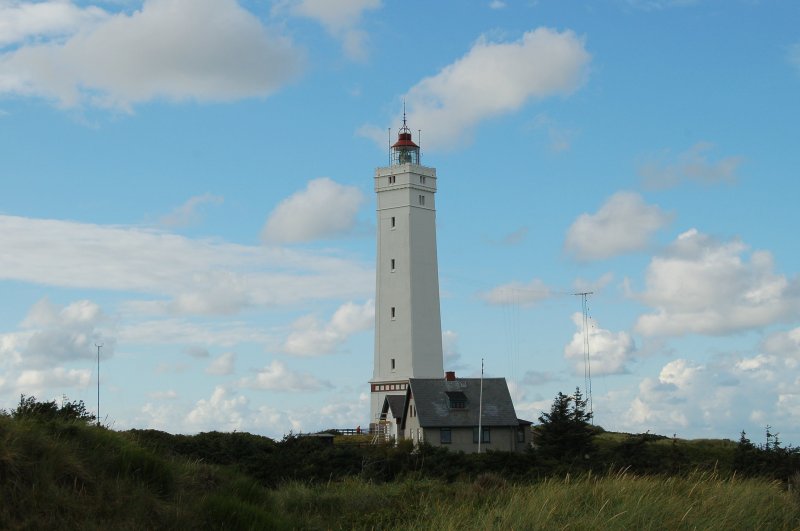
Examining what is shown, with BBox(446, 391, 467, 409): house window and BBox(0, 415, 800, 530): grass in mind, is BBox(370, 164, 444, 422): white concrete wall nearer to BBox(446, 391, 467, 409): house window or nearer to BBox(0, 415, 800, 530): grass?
BBox(446, 391, 467, 409): house window

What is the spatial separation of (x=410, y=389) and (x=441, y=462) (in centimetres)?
1768

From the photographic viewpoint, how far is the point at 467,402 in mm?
49719

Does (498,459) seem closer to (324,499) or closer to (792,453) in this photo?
(792,453)

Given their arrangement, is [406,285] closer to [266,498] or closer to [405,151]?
[405,151]

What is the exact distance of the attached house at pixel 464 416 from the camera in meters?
48.6

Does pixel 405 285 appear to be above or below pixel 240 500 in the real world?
above

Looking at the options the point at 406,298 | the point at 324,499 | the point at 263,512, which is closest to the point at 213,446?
the point at 324,499

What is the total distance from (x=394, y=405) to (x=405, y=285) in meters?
8.73

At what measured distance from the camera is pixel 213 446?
112ft

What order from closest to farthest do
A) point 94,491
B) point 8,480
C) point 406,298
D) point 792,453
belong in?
1. point 8,480
2. point 94,491
3. point 792,453
4. point 406,298

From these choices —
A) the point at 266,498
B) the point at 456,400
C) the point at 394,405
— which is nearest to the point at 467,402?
the point at 456,400

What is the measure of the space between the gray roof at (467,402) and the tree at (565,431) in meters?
4.82

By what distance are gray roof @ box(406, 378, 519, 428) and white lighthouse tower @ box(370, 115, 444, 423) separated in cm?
957

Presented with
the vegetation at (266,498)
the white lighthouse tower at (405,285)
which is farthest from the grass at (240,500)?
the white lighthouse tower at (405,285)
